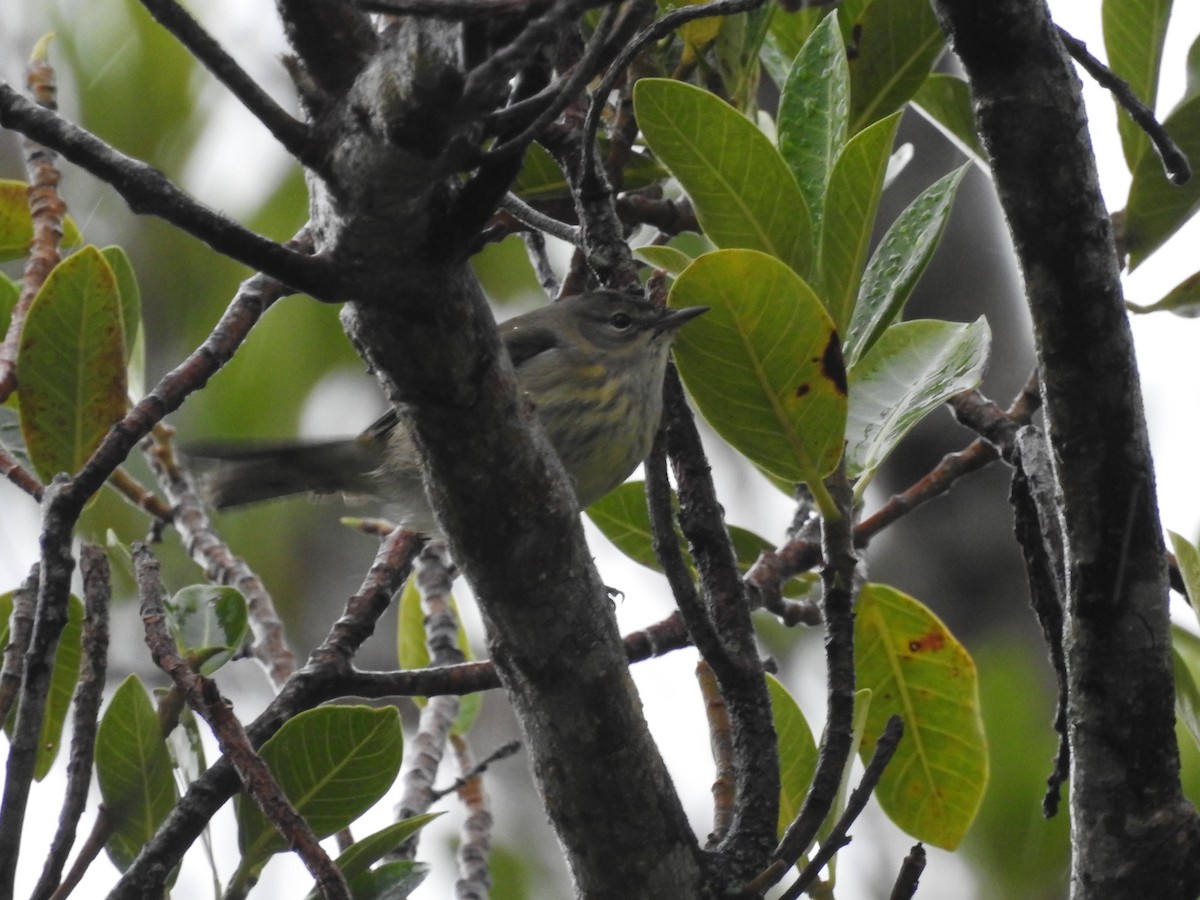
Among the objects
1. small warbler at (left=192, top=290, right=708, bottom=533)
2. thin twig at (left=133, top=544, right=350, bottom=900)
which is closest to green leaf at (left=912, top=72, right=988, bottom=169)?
small warbler at (left=192, top=290, right=708, bottom=533)

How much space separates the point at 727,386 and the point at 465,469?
62cm

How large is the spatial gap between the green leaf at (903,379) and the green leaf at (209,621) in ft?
3.58

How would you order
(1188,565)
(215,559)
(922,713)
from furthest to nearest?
(215,559) < (922,713) < (1188,565)

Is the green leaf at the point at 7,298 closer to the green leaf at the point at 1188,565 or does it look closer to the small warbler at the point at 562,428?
the small warbler at the point at 562,428

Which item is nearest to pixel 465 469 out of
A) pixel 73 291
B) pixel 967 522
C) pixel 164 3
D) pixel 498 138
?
pixel 498 138

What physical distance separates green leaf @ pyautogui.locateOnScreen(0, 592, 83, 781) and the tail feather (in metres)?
A: 0.98

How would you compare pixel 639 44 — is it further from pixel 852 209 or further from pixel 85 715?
pixel 85 715

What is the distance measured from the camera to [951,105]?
9.32 feet

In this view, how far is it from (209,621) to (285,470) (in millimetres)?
1326

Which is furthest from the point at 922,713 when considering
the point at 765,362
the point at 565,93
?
the point at 565,93

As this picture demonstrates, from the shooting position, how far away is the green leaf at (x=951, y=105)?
2820 mm

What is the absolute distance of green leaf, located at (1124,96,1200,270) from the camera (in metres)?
2.48

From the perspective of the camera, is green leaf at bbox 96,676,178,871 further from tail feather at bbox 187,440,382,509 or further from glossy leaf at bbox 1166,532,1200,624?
→ glossy leaf at bbox 1166,532,1200,624

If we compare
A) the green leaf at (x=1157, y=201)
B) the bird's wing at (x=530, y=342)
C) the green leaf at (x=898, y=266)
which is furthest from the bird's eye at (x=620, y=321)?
the green leaf at (x=898, y=266)
